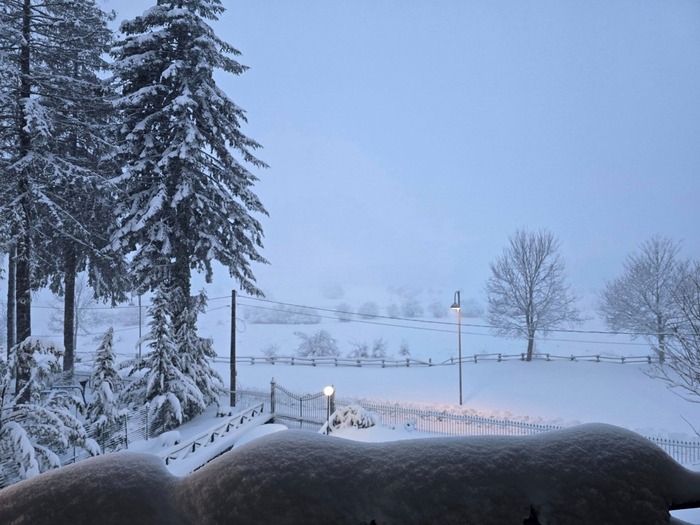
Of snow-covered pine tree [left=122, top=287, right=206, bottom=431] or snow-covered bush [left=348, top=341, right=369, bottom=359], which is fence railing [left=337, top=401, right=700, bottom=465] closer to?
snow-covered pine tree [left=122, top=287, right=206, bottom=431]

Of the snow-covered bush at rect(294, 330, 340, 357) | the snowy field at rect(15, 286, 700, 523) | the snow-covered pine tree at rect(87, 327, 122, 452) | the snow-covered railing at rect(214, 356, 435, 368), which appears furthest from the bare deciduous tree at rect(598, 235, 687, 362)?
the snow-covered pine tree at rect(87, 327, 122, 452)

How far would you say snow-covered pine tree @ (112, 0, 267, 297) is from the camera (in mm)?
14094

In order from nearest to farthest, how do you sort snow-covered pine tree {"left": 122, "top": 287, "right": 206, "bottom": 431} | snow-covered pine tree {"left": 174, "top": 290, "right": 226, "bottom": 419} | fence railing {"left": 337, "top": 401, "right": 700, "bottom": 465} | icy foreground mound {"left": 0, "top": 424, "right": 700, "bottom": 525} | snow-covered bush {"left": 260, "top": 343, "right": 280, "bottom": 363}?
icy foreground mound {"left": 0, "top": 424, "right": 700, "bottom": 525} → snow-covered pine tree {"left": 122, "top": 287, "right": 206, "bottom": 431} → fence railing {"left": 337, "top": 401, "right": 700, "bottom": 465} → snow-covered pine tree {"left": 174, "top": 290, "right": 226, "bottom": 419} → snow-covered bush {"left": 260, "top": 343, "right": 280, "bottom": 363}

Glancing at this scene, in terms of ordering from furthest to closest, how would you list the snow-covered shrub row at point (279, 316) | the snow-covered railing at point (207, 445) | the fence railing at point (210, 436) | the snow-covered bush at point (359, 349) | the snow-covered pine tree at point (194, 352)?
the snow-covered shrub row at point (279, 316) < the snow-covered bush at point (359, 349) < the snow-covered pine tree at point (194, 352) < the fence railing at point (210, 436) < the snow-covered railing at point (207, 445)

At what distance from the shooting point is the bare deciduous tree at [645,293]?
2861 cm

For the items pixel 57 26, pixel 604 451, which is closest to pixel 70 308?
pixel 57 26

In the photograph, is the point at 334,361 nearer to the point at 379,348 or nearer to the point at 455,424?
the point at 379,348

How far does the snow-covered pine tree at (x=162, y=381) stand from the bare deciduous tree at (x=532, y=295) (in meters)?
25.3

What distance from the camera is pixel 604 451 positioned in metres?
2.00

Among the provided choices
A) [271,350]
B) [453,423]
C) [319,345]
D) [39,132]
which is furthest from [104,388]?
[319,345]

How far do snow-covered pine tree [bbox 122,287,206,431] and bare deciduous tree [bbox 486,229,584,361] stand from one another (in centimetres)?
2529

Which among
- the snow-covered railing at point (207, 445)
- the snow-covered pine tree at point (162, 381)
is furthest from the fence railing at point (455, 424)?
the snow-covered pine tree at point (162, 381)

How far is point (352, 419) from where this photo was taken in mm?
12914

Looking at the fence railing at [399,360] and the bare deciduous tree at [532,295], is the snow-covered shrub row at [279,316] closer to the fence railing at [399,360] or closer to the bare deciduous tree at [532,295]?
the fence railing at [399,360]
